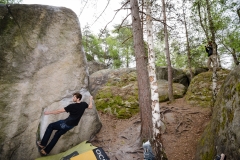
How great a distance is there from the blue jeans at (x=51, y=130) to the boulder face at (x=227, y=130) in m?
4.98

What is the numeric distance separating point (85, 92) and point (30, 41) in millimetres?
3157

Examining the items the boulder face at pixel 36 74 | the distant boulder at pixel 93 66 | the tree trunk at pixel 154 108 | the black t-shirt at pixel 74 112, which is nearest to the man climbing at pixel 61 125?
the black t-shirt at pixel 74 112

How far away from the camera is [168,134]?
7559 millimetres

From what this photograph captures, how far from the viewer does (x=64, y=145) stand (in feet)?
20.9

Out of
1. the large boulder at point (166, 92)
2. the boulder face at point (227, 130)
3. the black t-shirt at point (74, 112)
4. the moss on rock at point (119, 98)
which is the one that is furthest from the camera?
the large boulder at point (166, 92)

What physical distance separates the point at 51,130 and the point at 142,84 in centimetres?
391

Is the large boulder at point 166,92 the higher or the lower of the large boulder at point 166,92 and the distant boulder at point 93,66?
the lower

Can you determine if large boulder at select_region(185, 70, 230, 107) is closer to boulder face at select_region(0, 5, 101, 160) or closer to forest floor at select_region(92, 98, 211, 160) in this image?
forest floor at select_region(92, 98, 211, 160)

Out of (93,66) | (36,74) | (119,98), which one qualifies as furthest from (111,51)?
(36,74)

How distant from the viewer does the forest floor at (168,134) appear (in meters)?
6.31

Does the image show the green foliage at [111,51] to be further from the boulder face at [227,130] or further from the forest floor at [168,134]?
the boulder face at [227,130]

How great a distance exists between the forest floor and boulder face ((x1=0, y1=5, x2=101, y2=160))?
117 cm

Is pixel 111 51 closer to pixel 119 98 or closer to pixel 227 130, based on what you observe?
pixel 119 98

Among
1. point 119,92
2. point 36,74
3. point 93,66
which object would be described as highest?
point 93,66
